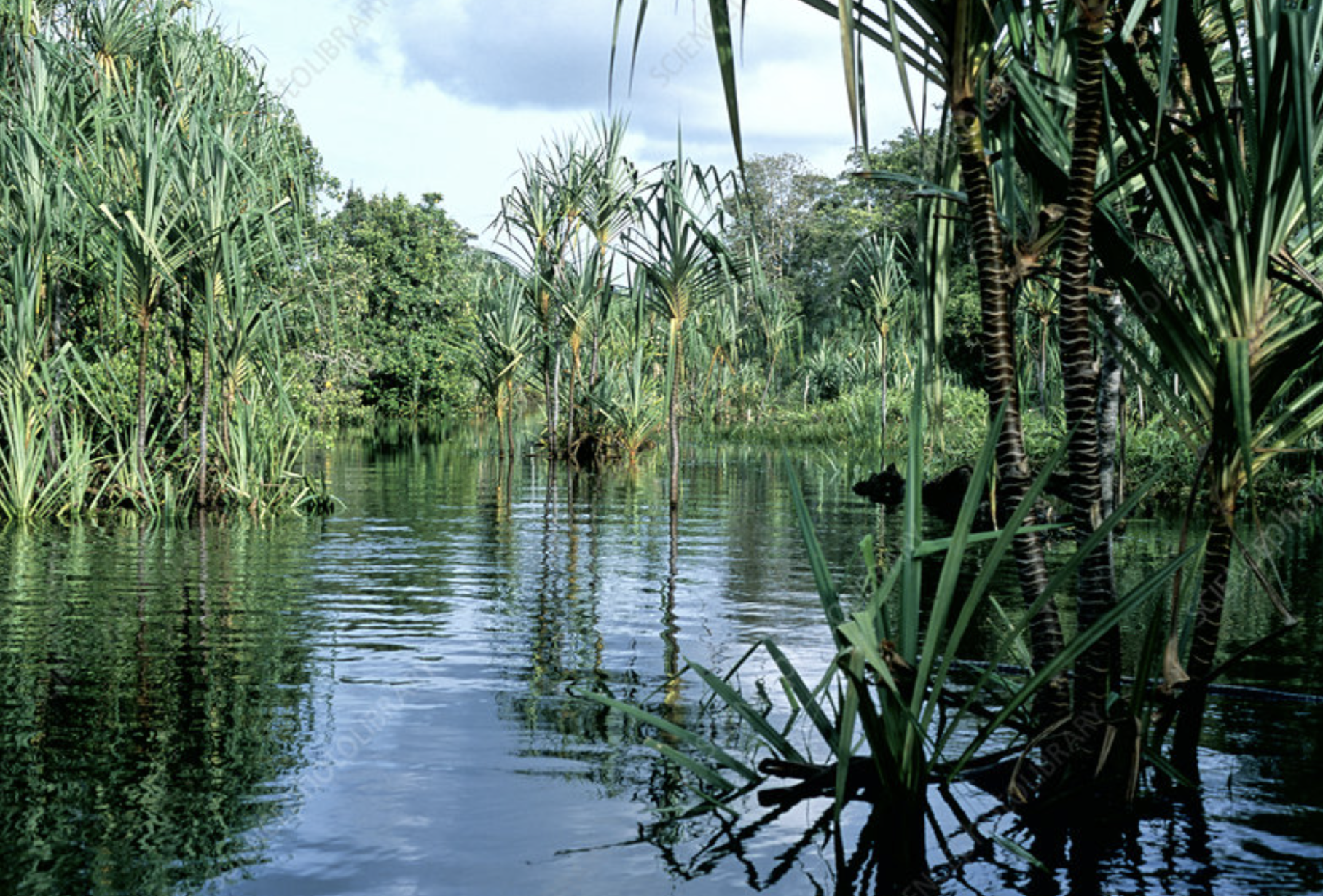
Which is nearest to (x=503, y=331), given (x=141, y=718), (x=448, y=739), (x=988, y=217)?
(x=141, y=718)

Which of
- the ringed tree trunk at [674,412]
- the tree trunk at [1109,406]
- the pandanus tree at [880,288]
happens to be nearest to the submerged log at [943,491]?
the tree trunk at [1109,406]

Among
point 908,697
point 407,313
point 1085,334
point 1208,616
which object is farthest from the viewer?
point 407,313

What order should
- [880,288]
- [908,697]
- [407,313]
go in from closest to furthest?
[908,697] → [880,288] → [407,313]

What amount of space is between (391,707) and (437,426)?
35.3 metres

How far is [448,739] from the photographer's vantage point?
4.80m

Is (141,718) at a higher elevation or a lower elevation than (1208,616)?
lower

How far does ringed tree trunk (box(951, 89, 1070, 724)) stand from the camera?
3.82 meters

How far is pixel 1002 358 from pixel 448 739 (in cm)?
252

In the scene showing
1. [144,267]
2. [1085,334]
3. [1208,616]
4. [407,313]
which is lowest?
[1208,616]

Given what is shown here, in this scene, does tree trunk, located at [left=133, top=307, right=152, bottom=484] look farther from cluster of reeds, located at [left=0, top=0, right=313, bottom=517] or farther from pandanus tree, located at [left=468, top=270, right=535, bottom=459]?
pandanus tree, located at [left=468, top=270, right=535, bottom=459]

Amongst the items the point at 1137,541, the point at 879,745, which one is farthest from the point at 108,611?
the point at 1137,541

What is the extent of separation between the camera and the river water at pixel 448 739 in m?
3.46

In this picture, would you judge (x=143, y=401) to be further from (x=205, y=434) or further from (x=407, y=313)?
(x=407, y=313)

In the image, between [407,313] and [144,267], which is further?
[407,313]
